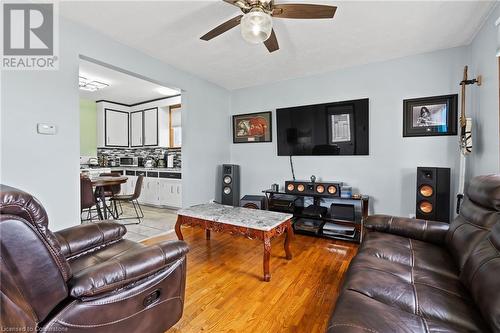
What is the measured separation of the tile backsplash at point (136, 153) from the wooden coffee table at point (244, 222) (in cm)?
315

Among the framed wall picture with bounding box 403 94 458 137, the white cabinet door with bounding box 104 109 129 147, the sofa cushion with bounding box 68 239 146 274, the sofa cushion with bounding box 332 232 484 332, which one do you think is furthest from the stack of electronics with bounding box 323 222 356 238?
the white cabinet door with bounding box 104 109 129 147

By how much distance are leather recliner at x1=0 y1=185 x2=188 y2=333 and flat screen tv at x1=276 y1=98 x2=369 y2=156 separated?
9.16 ft

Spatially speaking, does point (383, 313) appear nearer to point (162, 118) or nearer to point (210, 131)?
point (210, 131)

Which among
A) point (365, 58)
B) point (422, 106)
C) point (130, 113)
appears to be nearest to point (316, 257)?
point (422, 106)

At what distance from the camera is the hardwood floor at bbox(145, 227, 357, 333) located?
153cm

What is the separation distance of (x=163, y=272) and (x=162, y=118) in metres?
4.73

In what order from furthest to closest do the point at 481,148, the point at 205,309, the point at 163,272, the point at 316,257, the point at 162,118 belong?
the point at 162,118, the point at 316,257, the point at 481,148, the point at 205,309, the point at 163,272

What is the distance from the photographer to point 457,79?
9.09ft

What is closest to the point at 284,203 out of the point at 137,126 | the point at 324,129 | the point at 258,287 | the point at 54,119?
Answer: the point at 324,129

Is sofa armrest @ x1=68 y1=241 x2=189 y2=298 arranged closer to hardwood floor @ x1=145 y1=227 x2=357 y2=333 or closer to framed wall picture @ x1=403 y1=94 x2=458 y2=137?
hardwood floor @ x1=145 y1=227 x2=357 y2=333

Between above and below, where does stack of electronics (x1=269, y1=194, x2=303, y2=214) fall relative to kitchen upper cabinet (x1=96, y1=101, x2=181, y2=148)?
below

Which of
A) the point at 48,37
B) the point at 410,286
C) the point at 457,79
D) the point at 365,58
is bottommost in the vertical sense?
the point at 410,286

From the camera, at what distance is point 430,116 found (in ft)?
9.51

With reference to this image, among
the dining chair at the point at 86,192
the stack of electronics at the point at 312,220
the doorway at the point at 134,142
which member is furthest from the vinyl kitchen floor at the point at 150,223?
the stack of electronics at the point at 312,220
